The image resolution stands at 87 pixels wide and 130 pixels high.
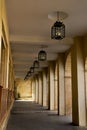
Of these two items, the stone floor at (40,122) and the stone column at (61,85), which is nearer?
the stone floor at (40,122)

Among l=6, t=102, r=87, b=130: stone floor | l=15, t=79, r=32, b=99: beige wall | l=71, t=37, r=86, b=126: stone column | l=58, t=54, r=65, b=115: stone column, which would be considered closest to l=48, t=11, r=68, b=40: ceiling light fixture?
l=71, t=37, r=86, b=126: stone column

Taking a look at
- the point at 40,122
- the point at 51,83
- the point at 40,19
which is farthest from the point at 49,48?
the point at 51,83

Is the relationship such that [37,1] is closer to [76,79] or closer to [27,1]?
[27,1]

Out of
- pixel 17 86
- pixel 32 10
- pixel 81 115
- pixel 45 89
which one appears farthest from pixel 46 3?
pixel 17 86

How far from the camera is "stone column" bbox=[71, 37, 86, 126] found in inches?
326

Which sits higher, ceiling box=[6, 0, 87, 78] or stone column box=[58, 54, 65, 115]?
ceiling box=[6, 0, 87, 78]

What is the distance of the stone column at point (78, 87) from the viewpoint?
8.28 meters

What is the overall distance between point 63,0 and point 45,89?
1482cm

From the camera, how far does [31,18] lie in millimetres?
6559

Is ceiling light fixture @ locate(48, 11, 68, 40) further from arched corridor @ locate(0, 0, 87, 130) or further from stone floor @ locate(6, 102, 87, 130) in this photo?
stone floor @ locate(6, 102, 87, 130)

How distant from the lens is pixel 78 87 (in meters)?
8.42

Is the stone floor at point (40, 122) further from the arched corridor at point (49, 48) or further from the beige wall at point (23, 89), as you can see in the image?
the beige wall at point (23, 89)

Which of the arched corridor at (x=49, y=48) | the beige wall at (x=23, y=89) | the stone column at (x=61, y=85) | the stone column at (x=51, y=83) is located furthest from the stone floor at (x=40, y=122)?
the beige wall at (x=23, y=89)

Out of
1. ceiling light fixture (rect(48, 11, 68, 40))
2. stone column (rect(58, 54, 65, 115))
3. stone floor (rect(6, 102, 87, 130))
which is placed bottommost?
stone floor (rect(6, 102, 87, 130))
